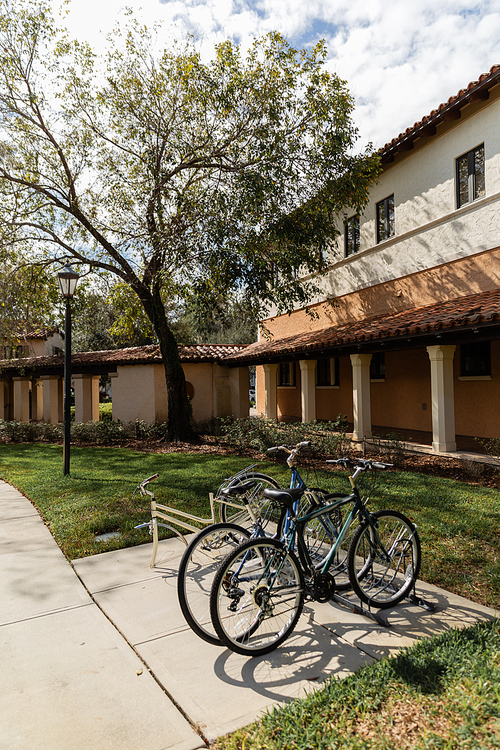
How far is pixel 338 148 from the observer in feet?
38.4

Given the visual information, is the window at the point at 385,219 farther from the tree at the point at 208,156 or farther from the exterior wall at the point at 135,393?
the exterior wall at the point at 135,393

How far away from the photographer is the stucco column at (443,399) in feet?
33.0

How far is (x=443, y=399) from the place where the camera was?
1010 cm

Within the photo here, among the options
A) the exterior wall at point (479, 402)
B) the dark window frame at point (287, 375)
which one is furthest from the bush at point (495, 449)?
the dark window frame at point (287, 375)

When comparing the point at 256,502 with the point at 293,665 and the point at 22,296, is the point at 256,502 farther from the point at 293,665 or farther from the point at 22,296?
the point at 22,296

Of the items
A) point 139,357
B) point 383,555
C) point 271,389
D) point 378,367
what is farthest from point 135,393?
point 383,555

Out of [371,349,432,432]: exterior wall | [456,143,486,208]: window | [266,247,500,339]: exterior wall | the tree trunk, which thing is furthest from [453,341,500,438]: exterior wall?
the tree trunk

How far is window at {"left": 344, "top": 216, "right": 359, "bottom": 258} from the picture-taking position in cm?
1537

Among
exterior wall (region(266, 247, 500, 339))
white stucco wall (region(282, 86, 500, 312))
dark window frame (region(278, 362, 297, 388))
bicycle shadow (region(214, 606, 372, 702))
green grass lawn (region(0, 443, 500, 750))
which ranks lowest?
bicycle shadow (region(214, 606, 372, 702))

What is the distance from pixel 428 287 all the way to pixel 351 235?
4.44 metres

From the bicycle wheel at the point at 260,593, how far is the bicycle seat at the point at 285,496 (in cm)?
27

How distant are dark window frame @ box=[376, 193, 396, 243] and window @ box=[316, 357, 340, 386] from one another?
4931 mm

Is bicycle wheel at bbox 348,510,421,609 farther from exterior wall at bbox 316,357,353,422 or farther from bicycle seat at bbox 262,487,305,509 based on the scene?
exterior wall at bbox 316,357,353,422

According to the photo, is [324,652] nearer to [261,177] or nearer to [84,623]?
[84,623]
